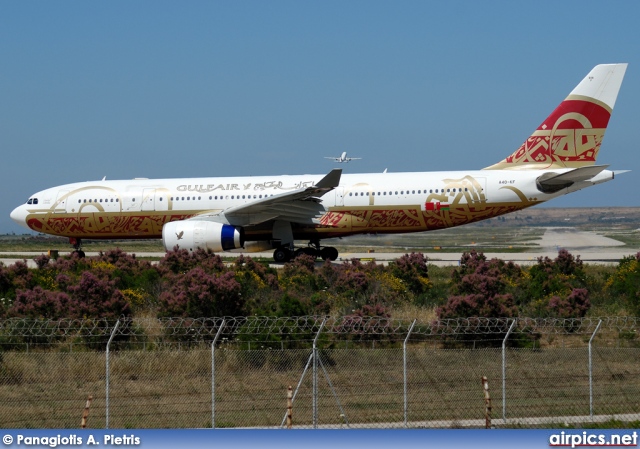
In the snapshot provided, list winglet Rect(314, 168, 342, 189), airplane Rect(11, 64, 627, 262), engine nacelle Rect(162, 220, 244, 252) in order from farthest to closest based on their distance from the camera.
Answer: airplane Rect(11, 64, 627, 262)
engine nacelle Rect(162, 220, 244, 252)
winglet Rect(314, 168, 342, 189)

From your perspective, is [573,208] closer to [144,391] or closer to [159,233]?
[159,233]

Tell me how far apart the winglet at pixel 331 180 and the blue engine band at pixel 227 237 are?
3641 millimetres

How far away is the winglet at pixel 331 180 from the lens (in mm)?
30391

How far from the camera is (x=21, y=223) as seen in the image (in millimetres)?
38094

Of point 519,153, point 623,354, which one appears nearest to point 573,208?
point 519,153

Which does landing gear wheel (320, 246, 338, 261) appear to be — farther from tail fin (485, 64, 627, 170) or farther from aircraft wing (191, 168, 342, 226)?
tail fin (485, 64, 627, 170)

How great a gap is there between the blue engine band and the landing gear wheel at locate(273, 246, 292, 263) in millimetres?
2171

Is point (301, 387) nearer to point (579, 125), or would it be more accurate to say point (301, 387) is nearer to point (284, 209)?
point (284, 209)

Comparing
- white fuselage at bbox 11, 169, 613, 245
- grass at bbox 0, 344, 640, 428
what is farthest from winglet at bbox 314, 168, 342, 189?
grass at bbox 0, 344, 640, 428

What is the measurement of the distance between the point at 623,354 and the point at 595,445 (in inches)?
372

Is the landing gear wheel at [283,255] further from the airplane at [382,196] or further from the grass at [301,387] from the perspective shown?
the grass at [301,387]

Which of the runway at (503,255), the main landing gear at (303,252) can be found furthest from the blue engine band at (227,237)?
the runway at (503,255)

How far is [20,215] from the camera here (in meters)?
37.7

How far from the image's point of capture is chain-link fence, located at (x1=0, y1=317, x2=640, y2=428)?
13.8m
